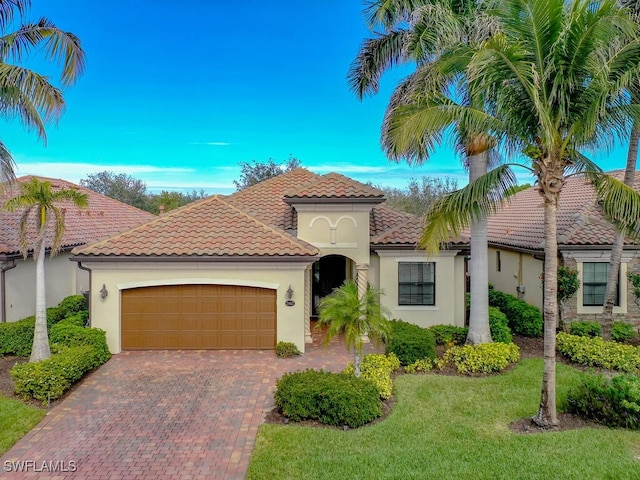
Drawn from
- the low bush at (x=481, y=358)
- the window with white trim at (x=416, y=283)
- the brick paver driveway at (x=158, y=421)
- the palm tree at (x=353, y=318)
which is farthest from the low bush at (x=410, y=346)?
the window with white trim at (x=416, y=283)

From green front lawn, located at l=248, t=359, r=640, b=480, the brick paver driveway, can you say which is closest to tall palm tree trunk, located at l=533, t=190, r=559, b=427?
green front lawn, located at l=248, t=359, r=640, b=480

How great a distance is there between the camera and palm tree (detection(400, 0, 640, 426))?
7.31 meters

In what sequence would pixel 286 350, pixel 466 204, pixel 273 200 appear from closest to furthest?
1. pixel 466 204
2. pixel 286 350
3. pixel 273 200

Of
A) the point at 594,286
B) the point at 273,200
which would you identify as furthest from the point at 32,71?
the point at 594,286

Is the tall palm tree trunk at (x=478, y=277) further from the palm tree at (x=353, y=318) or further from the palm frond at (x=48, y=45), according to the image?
the palm frond at (x=48, y=45)

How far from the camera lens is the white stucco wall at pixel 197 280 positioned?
12.6 metres

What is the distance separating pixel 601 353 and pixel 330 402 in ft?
26.7

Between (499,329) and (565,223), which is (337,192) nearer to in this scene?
(499,329)

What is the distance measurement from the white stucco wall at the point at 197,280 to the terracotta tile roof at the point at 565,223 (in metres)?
8.43

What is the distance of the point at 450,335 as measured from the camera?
13062mm

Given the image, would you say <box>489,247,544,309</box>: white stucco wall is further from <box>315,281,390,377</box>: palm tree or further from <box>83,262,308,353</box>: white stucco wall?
<box>83,262,308,353</box>: white stucco wall

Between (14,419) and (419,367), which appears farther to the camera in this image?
(419,367)

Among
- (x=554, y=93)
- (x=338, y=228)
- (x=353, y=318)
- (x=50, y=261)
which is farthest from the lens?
(x=50, y=261)

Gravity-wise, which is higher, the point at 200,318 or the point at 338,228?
the point at 338,228
